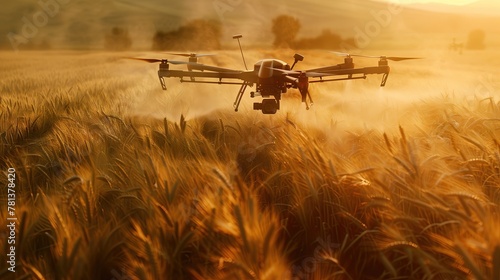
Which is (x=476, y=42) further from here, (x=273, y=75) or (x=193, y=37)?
(x=273, y=75)

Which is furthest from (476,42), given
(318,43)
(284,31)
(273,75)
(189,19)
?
(273,75)

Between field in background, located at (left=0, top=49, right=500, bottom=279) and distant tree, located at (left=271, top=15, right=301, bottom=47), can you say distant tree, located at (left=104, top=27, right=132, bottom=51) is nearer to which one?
distant tree, located at (left=271, top=15, right=301, bottom=47)

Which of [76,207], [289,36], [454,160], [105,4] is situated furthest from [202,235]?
[105,4]

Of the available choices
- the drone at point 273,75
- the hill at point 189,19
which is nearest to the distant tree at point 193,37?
the hill at point 189,19

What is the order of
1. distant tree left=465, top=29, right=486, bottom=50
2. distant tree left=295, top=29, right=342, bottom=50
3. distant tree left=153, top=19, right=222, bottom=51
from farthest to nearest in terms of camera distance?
distant tree left=465, top=29, right=486, bottom=50 → distant tree left=153, top=19, right=222, bottom=51 → distant tree left=295, top=29, right=342, bottom=50

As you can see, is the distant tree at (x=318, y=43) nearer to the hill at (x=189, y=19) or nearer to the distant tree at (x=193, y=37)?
the distant tree at (x=193, y=37)

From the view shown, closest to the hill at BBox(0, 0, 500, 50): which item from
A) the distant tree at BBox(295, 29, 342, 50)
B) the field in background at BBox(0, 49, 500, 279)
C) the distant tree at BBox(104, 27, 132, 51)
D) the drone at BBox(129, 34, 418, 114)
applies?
the distant tree at BBox(104, 27, 132, 51)
